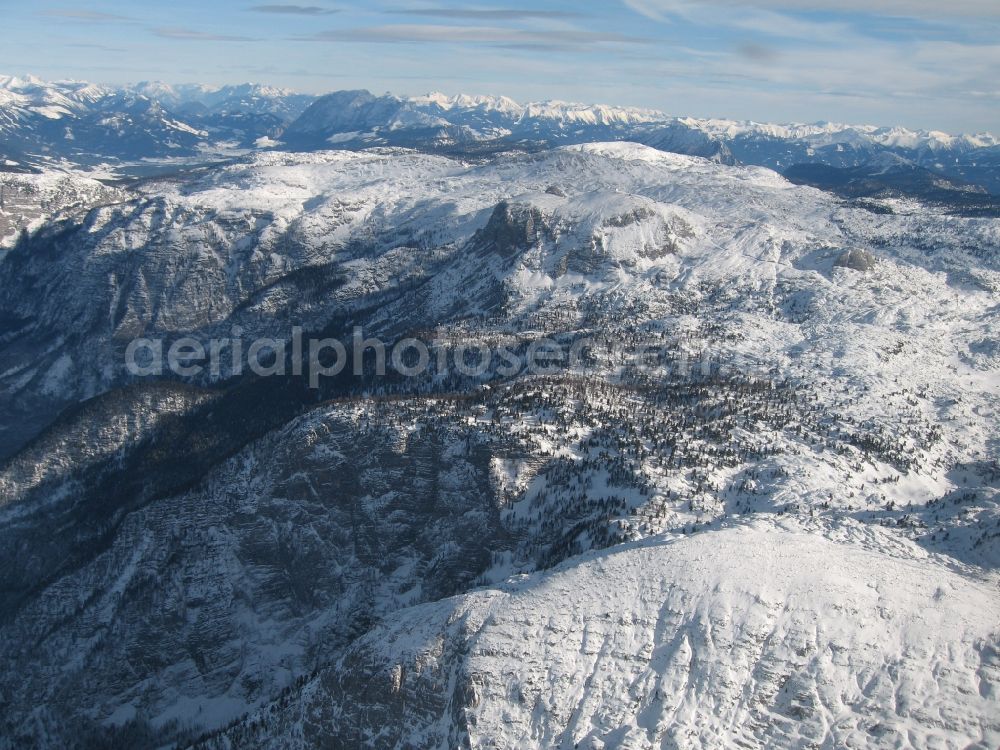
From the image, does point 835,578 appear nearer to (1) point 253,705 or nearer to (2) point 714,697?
(2) point 714,697

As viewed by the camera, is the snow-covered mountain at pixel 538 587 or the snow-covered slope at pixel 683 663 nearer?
the snow-covered slope at pixel 683 663

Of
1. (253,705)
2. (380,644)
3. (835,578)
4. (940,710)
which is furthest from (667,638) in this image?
(253,705)

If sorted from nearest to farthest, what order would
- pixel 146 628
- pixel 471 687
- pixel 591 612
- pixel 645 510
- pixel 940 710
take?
Answer: 1. pixel 940 710
2. pixel 471 687
3. pixel 591 612
4. pixel 645 510
5. pixel 146 628

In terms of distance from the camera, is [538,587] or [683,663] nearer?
[683,663]

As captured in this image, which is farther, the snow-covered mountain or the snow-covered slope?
the snow-covered mountain

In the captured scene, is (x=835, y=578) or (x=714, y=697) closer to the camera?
(x=714, y=697)

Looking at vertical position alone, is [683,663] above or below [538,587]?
below

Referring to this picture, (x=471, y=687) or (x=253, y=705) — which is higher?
(x=471, y=687)

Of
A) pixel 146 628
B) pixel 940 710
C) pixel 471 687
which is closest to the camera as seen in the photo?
pixel 940 710

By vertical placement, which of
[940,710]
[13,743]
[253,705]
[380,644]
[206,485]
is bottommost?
[13,743]

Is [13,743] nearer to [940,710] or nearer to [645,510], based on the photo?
[645,510]
